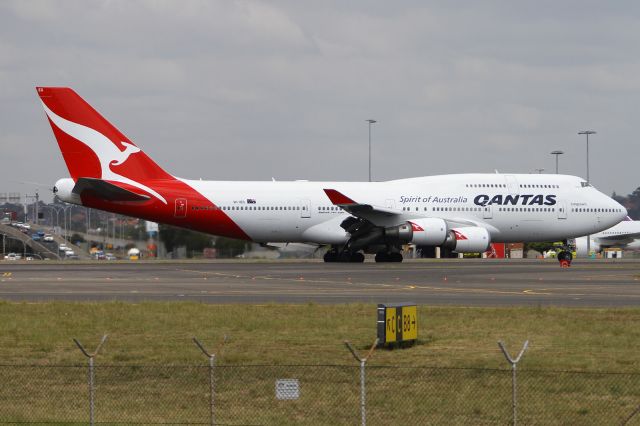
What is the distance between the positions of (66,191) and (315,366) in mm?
38999

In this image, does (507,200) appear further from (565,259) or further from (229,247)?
(229,247)

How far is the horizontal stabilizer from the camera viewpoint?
53188 millimetres

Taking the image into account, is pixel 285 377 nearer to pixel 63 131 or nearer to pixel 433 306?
pixel 433 306

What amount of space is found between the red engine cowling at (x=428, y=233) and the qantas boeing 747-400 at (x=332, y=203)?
2.1 inches

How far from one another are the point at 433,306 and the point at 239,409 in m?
13.6

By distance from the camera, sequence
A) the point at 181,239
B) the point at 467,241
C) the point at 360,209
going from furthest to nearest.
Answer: the point at 181,239 → the point at 467,241 → the point at 360,209

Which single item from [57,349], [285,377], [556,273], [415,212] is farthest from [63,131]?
[285,377]

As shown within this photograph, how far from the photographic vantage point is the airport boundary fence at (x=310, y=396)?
15.7 metres

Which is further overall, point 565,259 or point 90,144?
point 565,259

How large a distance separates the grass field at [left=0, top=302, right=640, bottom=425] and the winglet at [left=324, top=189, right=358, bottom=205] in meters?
27.4

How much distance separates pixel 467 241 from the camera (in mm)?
57625

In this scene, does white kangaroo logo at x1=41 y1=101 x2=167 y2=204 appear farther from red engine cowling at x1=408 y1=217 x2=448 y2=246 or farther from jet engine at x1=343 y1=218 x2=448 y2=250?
red engine cowling at x1=408 y1=217 x2=448 y2=246

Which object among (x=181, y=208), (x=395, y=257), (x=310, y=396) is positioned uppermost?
(x=181, y=208)

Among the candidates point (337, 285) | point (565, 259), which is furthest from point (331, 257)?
point (337, 285)
